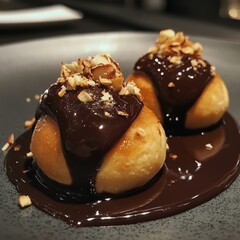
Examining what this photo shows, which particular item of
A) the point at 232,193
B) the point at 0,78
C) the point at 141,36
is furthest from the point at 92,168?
the point at 141,36

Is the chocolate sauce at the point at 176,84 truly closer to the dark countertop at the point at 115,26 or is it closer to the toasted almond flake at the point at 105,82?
the toasted almond flake at the point at 105,82

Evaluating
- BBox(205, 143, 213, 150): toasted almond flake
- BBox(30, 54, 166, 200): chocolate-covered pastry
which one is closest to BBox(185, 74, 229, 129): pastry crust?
BBox(205, 143, 213, 150): toasted almond flake

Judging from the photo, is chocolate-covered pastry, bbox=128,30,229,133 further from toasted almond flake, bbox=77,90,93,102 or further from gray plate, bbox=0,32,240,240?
toasted almond flake, bbox=77,90,93,102

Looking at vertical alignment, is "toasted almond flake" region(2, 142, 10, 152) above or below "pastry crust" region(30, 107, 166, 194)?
below

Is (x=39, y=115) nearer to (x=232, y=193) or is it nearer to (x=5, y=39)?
(x=232, y=193)

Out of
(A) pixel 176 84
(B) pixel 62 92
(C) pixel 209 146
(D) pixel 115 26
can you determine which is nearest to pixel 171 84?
(A) pixel 176 84
